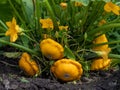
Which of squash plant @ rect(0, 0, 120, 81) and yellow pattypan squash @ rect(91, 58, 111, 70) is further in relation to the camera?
yellow pattypan squash @ rect(91, 58, 111, 70)

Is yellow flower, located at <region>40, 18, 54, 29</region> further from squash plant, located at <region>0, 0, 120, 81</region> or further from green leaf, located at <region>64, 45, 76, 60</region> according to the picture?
green leaf, located at <region>64, 45, 76, 60</region>

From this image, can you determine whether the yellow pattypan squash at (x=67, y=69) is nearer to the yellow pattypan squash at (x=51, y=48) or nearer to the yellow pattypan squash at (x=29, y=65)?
the yellow pattypan squash at (x=51, y=48)

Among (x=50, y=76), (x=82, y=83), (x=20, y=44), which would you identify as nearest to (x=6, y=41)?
(x=20, y=44)

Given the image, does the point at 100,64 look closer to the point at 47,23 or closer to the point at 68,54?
the point at 68,54

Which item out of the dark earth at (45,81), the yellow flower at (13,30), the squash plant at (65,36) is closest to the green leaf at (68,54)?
the squash plant at (65,36)

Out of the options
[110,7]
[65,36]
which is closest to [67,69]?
[65,36]

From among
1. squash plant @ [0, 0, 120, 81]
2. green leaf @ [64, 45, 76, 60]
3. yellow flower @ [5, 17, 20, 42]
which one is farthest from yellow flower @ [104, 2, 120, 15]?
yellow flower @ [5, 17, 20, 42]

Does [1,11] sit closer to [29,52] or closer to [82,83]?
[29,52]
